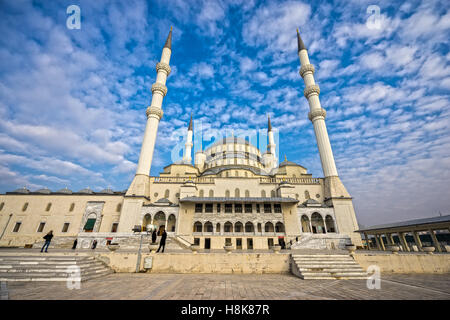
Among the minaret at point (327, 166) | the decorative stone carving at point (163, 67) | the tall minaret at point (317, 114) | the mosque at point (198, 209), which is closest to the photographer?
the mosque at point (198, 209)

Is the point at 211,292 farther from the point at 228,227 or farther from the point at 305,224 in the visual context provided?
the point at 305,224

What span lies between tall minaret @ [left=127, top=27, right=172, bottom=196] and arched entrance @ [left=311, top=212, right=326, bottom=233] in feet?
83.8

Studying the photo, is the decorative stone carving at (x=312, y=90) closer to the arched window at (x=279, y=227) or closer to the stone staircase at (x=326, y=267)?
the arched window at (x=279, y=227)

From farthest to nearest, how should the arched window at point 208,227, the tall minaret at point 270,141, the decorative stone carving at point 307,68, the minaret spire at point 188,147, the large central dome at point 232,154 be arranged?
the tall minaret at point 270,141 < the minaret spire at point 188,147 < the large central dome at point 232,154 < the decorative stone carving at point 307,68 < the arched window at point 208,227

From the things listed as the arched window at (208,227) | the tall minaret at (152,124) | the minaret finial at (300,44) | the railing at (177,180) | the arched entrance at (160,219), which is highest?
the minaret finial at (300,44)

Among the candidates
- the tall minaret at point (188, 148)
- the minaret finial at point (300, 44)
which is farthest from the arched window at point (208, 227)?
the minaret finial at point (300, 44)

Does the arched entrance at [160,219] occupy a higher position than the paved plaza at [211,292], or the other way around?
the arched entrance at [160,219]

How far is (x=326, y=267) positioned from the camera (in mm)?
10820

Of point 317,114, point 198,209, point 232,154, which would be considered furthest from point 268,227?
point 317,114

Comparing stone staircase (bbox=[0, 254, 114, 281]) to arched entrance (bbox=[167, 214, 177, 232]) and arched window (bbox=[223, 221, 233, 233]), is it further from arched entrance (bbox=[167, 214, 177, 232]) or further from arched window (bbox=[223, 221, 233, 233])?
arched window (bbox=[223, 221, 233, 233])

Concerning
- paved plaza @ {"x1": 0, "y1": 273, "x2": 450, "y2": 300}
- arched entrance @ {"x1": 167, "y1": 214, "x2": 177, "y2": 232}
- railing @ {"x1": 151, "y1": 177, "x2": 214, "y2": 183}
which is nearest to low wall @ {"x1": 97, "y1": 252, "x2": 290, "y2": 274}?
paved plaza @ {"x1": 0, "y1": 273, "x2": 450, "y2": 300}

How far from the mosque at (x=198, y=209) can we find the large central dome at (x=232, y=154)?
18.5 ft

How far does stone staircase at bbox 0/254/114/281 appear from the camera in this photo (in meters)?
8.56

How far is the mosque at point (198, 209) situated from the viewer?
79.3ft
